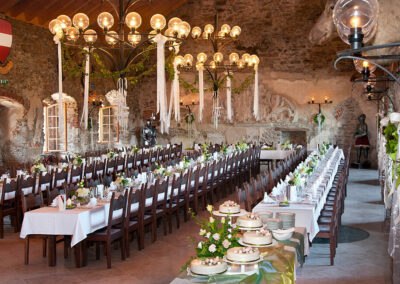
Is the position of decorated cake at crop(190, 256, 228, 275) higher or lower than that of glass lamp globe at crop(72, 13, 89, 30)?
lower

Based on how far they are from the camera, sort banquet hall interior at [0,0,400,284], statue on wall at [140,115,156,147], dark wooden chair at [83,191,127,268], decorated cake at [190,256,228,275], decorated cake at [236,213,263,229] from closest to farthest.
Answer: decorated cake at [190,256,228,275]
decorated cake at [236,213,263,229]
banquet hall interior at [0,0,400,284]
dark wooden chair at [83,191,127,268]
statue on wall at [140,115,156,147]

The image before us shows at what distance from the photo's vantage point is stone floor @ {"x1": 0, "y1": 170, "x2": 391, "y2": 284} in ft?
15.5

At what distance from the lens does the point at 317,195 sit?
5.80 meters

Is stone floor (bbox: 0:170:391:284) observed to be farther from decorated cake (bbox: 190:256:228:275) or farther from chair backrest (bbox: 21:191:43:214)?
decorated cake (bbox: 190:256:228:275)


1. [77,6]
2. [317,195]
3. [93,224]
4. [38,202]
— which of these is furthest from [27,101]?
[317,195]

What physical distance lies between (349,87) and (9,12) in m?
11.5

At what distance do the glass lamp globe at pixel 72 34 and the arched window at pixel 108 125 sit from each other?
8268 millimetres

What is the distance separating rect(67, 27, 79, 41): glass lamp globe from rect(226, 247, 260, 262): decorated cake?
5.50 m

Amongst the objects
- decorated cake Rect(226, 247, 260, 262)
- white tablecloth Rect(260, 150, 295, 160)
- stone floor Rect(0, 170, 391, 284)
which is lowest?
stone floor Rect(0, 170, 391, 284)

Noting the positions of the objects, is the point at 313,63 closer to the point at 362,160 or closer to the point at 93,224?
the point at 362,160

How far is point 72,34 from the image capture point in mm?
7438

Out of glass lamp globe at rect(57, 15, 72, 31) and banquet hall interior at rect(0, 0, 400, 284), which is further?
glass lamp globe at rect(57, 15, 72, 31)

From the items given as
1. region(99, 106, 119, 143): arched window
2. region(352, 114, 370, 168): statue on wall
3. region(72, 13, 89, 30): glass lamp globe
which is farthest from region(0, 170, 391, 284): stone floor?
region(99, 106, 119, 143): arched window

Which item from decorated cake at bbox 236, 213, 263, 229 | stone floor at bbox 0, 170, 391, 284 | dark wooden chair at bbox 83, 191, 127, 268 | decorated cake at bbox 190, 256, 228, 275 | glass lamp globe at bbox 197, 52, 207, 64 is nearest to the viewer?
decorated cake at bbox 190, 256, 228, 275
